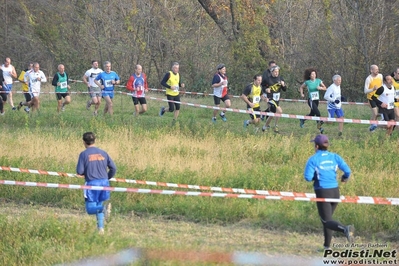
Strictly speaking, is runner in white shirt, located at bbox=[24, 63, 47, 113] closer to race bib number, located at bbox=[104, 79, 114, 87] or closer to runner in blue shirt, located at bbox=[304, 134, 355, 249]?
race bib number, located at bbox=[104, 79, 114, 87]

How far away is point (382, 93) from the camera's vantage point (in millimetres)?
18594

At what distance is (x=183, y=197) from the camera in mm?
12648

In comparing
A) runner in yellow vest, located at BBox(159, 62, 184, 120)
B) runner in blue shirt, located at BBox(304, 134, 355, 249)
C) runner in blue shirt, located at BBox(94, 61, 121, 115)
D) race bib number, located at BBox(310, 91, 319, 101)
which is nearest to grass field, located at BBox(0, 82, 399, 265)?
runner in blue shirt, located at BBox(304, 134, 355, 249)

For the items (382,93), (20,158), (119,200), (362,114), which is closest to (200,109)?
(362,114)

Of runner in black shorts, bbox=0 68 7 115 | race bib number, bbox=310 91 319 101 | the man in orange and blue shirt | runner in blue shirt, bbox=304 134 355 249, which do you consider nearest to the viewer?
runner in blue shirt, bbox=304 134 355 249

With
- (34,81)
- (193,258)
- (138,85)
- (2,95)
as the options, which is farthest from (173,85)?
(193,258)

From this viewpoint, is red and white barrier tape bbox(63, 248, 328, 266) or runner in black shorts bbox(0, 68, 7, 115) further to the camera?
runner in black shorts bbox(0, 68, 7, 115)

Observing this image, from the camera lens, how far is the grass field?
33.5ft

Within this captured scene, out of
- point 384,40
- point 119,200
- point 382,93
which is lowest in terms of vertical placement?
point 119,200

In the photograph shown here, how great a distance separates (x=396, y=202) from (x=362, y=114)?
1367 cm

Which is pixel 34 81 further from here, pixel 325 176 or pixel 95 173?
pixel 325 176

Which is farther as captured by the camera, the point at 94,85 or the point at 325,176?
the point at 94,85

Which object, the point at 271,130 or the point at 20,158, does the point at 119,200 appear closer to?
the point at 20,158

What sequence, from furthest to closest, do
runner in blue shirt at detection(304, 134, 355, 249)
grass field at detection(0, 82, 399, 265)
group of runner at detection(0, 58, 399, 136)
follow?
group of runner at detection(0, 58, 399, 136) < grass field at detection(0, 82, 399, 265) < runner in blue shirt at detection(304, 134, 355, 249)
